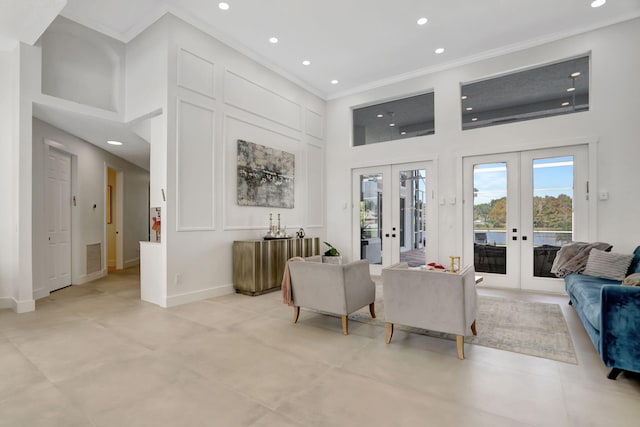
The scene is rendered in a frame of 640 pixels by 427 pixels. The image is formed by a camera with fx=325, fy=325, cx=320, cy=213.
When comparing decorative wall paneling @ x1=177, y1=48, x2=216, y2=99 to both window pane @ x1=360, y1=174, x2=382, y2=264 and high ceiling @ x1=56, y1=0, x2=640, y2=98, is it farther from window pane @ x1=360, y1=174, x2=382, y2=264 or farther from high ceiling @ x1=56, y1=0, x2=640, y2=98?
window pane @ x1=360, y1=174, x2=382, y2=264

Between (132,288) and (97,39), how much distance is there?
13.4ft

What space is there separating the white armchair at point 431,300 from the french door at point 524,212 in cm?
298

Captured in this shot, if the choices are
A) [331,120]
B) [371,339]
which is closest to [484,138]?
[331,120]

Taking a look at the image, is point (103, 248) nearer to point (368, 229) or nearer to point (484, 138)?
point (368, 229)

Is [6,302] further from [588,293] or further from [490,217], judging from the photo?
[490,217]

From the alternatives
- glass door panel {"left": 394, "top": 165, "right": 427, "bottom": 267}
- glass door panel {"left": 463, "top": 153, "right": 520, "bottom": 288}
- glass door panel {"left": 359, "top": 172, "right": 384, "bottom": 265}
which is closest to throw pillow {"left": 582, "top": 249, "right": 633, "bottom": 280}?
glass door panel {"left": 463, "top": 153, "right": 520, "bottom": 288}

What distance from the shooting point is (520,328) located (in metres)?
3.50

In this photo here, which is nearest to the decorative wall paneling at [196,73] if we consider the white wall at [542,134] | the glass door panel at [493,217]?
the white wall at [542,134]

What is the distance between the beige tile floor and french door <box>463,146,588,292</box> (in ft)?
6.06

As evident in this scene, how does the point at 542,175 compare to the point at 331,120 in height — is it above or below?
below

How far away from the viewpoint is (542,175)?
532cm

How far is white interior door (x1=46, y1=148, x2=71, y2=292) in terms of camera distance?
534cm

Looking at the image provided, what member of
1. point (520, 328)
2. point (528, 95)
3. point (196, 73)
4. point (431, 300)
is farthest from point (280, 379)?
point (528, 95)

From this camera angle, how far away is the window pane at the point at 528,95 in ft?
17.1
